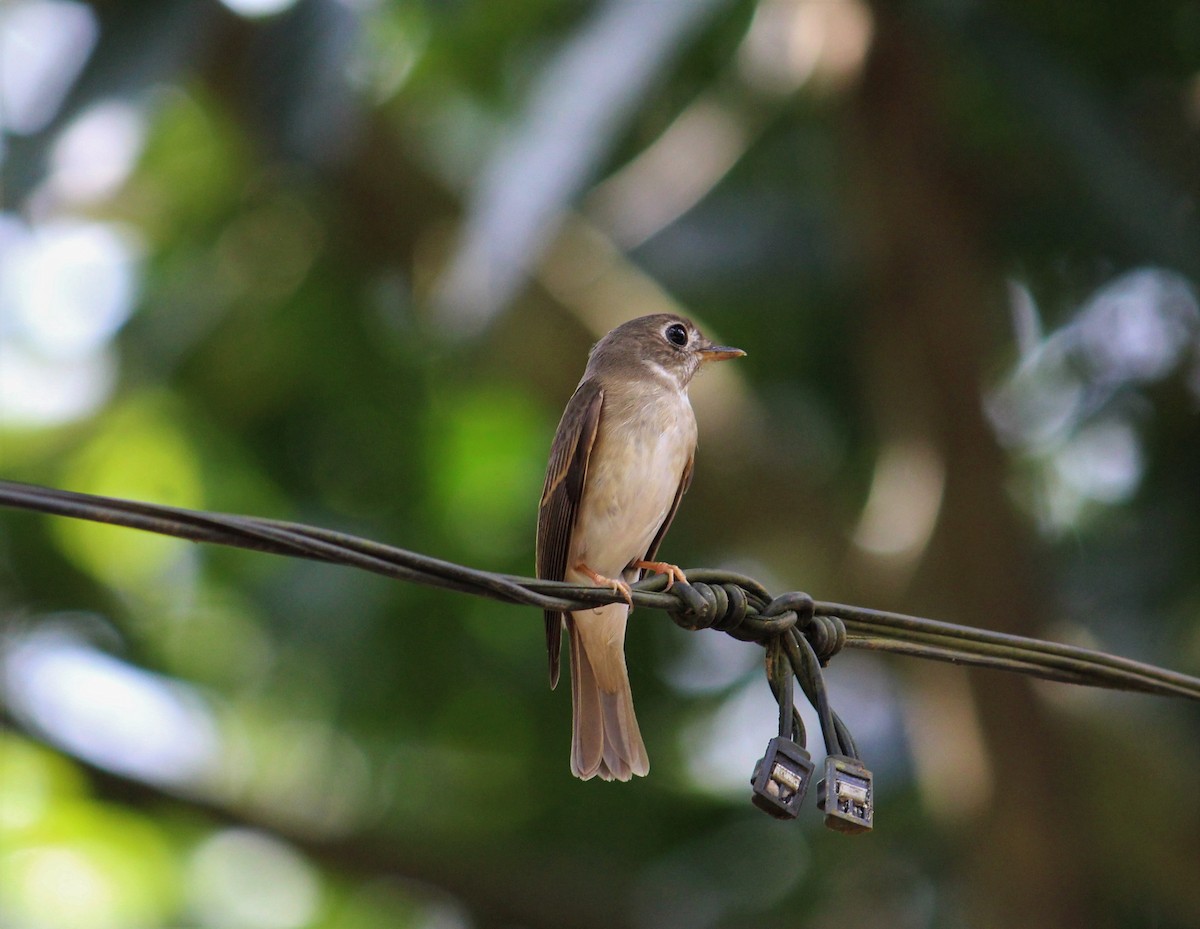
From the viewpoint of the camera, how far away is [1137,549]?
9.62 m

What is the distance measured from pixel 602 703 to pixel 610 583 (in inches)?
37.9

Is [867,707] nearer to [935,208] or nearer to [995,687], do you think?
[995,687]

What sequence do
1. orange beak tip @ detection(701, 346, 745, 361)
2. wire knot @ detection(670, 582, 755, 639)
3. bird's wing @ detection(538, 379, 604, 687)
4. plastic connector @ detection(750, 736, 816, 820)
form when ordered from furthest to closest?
orange beak tip @ detection(701, 346, 745, 361)
bird's wing @ detection(538, 379, 604, 687)
wire knot @ detection(670, 582, 755, 639)
plastic connector @ detection(750, 736, 816, 820)

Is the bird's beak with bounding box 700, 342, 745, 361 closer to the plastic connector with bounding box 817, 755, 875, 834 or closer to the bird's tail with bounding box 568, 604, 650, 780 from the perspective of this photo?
the bird's tail with bounding box 568, 604, 650, 780

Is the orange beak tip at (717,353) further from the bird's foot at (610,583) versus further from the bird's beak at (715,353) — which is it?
the bird's foot at (610,583)

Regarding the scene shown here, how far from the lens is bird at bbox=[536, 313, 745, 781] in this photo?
5.02 metres

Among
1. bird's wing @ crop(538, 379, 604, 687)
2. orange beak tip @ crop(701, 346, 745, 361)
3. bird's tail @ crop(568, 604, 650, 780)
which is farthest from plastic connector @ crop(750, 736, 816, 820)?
orange beak tip @ crop(701, 346, 745, 361)

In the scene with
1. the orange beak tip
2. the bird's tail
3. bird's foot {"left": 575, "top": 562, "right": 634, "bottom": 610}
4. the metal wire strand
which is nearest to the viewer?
the metal wire strand

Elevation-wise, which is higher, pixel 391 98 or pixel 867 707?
pixel 391 98

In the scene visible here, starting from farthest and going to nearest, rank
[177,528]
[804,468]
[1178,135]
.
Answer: [804,468]
[1178,135]
[177,528]

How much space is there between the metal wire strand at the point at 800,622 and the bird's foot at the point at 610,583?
0.11 ft

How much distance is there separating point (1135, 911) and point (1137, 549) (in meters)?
2.90

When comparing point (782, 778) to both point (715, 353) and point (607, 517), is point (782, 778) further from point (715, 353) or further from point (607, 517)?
point (715, 353)

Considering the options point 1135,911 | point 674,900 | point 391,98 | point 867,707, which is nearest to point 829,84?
point 391,98
